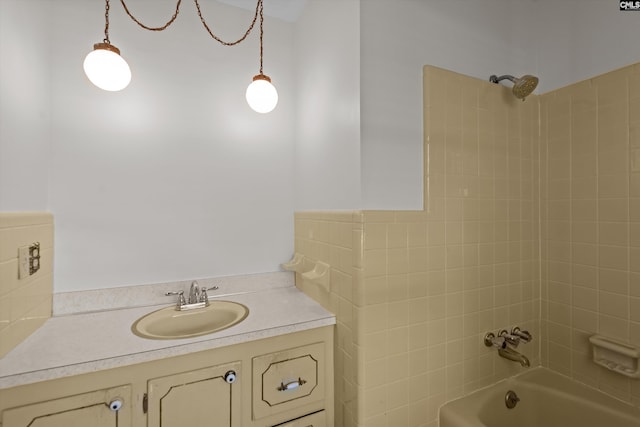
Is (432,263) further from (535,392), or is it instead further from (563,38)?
(563,38)

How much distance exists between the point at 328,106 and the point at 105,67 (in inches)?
36.0

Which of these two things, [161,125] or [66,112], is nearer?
[66,112]

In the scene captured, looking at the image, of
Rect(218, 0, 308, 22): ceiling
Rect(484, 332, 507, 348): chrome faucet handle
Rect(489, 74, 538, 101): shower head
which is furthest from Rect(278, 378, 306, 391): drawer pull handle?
Rect(218, 0, 308, 22): ceiling

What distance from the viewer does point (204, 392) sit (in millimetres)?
1009

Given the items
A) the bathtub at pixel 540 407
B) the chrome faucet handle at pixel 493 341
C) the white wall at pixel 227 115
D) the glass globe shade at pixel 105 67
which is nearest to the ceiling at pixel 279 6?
the white wall at pixel 227 115

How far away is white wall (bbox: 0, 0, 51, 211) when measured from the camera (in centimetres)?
99

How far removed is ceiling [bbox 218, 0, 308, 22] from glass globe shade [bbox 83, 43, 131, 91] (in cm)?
87

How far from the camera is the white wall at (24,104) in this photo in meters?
0.99

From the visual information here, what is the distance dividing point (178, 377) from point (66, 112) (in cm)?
132

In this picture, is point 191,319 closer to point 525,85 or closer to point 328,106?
point 328,106

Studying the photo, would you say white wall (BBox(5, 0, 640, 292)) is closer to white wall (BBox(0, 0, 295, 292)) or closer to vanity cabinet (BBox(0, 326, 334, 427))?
white wall (BBox(0, 0, 295, 292))

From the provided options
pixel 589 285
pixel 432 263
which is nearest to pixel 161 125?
pixel 432 263

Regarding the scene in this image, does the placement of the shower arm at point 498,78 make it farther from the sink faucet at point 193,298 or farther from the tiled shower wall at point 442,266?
the sink faucet at point 193,298

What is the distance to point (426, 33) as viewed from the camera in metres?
1.24
